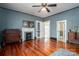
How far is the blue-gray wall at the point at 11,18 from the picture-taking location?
5721mm

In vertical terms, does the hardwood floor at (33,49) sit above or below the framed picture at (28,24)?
below

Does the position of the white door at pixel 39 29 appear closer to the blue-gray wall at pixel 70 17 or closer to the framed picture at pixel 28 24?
the framed picture at pixel 28 24

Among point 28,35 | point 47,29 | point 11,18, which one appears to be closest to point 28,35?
point 28,35

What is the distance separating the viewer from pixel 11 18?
6.26m

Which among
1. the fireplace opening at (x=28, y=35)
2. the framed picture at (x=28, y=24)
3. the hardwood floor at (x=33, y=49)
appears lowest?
the hardwood floor at (x=33, y=49)

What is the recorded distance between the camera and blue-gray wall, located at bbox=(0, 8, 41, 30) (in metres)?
5.72

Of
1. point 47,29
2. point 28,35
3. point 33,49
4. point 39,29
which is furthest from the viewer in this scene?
point 47,29

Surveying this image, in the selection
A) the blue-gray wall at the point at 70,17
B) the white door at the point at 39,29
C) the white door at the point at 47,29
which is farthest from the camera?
the white door at the point at 47,29

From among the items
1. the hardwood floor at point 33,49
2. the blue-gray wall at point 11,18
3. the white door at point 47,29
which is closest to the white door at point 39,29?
the white door at point 47,29

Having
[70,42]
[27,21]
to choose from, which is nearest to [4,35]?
[27,21]

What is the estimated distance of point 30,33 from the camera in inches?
296

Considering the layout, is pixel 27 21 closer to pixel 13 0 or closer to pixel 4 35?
pixel 4 35

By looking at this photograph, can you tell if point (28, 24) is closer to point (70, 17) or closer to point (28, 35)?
point (28, 35)

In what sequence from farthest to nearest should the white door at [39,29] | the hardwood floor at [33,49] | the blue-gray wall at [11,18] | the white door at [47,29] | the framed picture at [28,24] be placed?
1. the white door at [47,29]
2. the white door at [39,29]
3. the framed picture at [28,24]
4. the blue-gray wall at [11,18]
5. the hardwood floor at [33,49]
